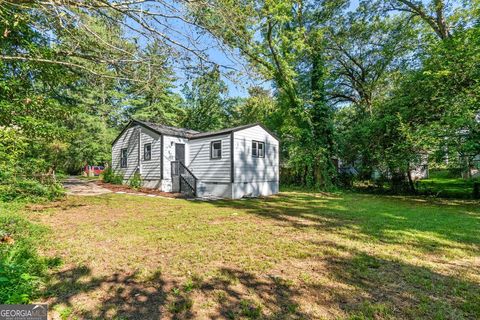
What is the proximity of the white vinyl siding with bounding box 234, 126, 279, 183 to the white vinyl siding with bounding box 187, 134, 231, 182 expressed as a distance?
0.49 metres

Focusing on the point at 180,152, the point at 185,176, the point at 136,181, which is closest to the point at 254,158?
the point at 185,176

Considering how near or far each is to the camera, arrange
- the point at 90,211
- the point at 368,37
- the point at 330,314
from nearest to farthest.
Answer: the point at 330,314 < the point at 90,211 < the point at 368,37

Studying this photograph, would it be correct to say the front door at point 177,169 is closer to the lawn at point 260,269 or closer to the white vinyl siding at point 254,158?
the white vinyl siding at point 254,158

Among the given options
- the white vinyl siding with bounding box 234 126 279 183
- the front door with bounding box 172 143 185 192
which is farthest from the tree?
the white vinyl siding with bounding box 234 126 279 183

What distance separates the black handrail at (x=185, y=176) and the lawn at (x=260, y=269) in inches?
242

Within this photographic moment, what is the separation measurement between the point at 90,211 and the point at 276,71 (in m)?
11.8

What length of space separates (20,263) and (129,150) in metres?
13.7

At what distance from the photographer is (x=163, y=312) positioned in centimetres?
239

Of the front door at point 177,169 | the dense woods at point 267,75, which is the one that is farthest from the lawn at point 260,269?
the front door at point 177,169

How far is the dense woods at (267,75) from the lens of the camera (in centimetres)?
511

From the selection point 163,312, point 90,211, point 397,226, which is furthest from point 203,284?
point 90,211

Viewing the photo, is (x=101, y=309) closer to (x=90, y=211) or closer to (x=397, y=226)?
(x=90, y=211)

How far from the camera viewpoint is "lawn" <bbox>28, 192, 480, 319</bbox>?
8.13 ft

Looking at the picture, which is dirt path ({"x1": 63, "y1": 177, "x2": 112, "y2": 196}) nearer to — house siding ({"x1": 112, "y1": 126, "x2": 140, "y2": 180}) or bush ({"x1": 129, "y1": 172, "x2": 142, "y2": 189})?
bush ({"x1": 129, "y1": 172, "x2": 142, "y2": 189})
